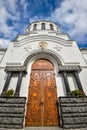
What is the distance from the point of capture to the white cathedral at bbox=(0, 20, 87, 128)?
6711 mm

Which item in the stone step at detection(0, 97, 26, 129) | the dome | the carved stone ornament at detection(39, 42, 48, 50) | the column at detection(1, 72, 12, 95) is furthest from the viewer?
the dome

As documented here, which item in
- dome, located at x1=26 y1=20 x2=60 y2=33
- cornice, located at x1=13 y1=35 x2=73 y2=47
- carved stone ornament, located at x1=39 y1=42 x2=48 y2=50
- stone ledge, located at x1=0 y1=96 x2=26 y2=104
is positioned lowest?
stone ledge, located at x1=0 y1=96 x2=26 y2=104

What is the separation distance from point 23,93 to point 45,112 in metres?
2.07

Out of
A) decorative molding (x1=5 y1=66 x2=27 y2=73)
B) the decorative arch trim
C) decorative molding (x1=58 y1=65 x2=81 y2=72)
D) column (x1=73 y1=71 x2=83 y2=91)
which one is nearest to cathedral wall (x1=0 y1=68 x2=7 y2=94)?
decorative molding (x1=5 y1=66 x2=27 y2=73)

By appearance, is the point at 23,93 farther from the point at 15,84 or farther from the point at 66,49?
the point at 66,49

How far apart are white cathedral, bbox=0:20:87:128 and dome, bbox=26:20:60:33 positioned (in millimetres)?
4542

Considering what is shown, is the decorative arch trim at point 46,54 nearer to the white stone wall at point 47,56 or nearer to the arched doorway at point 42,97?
the white stone wall at point 47,56

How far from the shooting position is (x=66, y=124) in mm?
5730

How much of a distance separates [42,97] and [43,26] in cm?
1147

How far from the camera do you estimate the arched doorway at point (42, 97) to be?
6816 mm

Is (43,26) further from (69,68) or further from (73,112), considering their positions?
(73,112)

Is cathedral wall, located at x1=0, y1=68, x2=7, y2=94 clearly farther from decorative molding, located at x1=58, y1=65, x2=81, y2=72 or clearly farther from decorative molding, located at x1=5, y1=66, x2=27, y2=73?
decorative molding, located at x1=58, y1=65, x2=81, y2=72

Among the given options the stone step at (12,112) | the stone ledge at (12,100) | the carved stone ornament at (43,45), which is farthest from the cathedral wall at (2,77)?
the carved stone ornament at (43,45)

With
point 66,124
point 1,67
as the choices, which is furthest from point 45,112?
point 1,67
